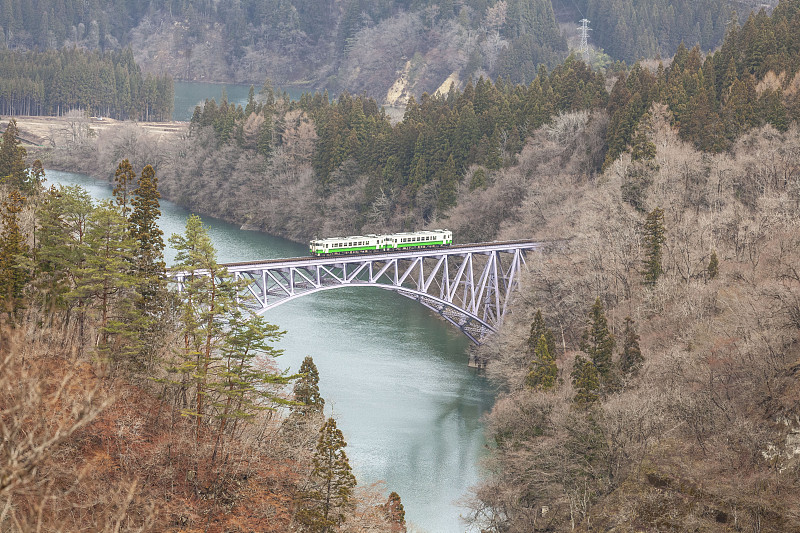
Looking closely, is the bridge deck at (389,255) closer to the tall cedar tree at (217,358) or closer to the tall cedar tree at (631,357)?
the tall cedar tree at (217,358)

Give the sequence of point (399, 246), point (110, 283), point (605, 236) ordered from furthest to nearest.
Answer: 1. point (399, 246)
2. point (605, 236)
3. point (110, 283)

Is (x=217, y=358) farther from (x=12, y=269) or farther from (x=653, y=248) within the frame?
(x=653, y=248)

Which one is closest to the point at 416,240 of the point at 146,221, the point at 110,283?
the point at 146,221

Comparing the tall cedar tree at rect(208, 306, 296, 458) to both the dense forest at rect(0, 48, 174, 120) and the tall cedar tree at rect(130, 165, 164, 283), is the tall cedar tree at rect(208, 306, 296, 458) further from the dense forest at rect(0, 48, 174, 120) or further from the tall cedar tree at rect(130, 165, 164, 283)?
the dense forest at rect(0, 48, 174, 120)

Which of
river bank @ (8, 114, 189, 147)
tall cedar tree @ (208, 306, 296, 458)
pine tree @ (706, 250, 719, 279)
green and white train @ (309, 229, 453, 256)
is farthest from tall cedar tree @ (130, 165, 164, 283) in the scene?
river bank @ (8, 114, 189, 147)

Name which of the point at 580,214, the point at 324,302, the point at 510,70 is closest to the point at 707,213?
the point at 580,214

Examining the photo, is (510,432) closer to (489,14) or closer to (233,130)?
(233,130)

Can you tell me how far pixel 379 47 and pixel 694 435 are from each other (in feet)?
514

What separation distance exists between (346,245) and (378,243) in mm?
2341

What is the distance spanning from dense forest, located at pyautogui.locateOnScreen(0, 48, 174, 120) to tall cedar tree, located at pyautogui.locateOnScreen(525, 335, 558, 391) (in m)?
116

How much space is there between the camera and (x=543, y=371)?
41.1m

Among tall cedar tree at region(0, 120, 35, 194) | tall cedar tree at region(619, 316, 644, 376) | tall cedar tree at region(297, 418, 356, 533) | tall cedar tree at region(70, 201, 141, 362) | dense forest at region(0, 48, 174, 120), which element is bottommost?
tall cedar tree at region(297, 418, 356, 533)

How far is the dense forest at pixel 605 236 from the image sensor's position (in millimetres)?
32469

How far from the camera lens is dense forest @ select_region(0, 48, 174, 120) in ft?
474
